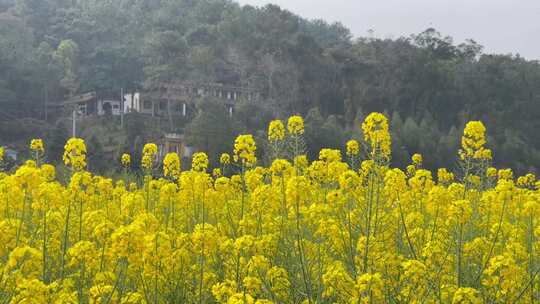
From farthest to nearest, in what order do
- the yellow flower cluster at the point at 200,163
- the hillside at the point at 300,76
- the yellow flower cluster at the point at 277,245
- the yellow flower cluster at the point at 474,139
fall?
the hillside at the point at 300,76, the yellow flower cluster at the point at 200,163, the yellow flower cluster at the point at 474,139, the yellow flower cluster at the point at 277,245

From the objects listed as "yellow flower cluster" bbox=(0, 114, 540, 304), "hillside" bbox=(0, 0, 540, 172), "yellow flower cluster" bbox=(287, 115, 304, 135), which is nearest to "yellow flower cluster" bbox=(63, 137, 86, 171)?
"yellow flower cluster" bbox=(0, 114, 540, 304)

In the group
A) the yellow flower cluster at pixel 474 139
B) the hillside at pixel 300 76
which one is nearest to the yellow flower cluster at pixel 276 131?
the yellow flower cluster at pixel 474 139

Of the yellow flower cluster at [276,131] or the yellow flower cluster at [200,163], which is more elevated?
the yellow flower cluster at [276,131]

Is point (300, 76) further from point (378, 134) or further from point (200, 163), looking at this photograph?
point (378, 134)

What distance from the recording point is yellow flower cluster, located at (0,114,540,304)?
130 inches

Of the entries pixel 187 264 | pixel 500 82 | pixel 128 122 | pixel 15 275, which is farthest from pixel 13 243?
pixel 500 82

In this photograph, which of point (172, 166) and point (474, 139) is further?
point (172, 166)

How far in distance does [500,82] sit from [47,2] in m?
45.4

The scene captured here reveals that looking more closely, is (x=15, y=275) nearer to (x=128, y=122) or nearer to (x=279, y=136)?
(x=279, y=136)

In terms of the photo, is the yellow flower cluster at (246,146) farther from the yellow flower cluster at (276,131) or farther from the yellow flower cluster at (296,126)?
the yellow flower cluster at (296,126)

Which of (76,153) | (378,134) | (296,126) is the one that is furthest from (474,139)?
(76,153)

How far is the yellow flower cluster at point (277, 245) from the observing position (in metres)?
3.31

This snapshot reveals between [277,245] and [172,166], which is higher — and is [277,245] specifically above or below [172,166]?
below

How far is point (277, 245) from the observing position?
433 cm
